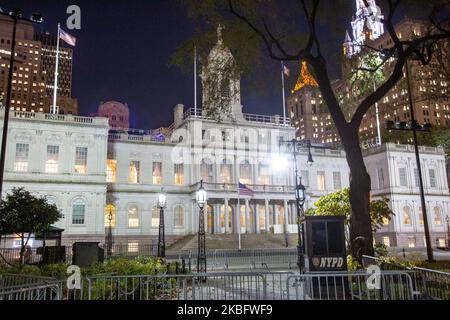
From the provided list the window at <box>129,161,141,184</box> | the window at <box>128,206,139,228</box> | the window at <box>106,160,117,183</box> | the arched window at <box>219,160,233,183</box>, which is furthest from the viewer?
the arched window at <box>219,160,233,183</box>

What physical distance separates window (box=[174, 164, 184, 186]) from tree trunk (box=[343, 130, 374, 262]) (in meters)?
35.0

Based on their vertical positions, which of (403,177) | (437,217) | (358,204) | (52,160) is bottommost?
(358,204)

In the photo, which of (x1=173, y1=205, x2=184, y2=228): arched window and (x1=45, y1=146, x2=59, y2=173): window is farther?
(x1=173, y1=205, x2=184, y2=228): arched window

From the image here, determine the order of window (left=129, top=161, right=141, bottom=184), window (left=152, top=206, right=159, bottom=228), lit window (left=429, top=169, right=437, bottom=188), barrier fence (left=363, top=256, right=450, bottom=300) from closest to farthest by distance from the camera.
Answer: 1. barrier fence (left=363, top=256, right=450, bottom=300)
2. window (left=152, top=206, right=159, bottom=228)
3. window (left=129, top=161, right=141, bottom=184)
4. lit window (left=429, top=169, right=437, bottom=188)

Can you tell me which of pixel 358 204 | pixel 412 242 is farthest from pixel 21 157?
pixel 412 242

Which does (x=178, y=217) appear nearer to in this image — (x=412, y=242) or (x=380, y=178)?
(x=380, y=178)

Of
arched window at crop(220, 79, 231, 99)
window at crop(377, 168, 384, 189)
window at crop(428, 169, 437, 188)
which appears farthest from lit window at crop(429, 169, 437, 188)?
arched window at crop(220, 79, 231, 99)

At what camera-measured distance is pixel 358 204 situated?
14422mm

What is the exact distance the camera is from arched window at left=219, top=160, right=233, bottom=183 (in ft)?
164

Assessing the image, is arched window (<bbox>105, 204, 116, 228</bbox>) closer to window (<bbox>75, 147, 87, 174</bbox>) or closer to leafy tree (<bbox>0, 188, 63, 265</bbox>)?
window (<bbox>75, 147, 87, 174</bbox>)

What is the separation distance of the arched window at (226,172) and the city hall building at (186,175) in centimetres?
13

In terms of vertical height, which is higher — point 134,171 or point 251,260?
point 134,171

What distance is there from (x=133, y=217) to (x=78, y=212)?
6.32 metres
